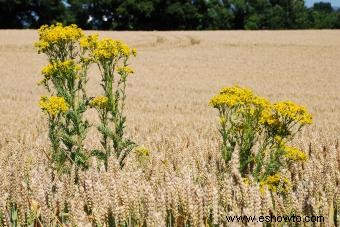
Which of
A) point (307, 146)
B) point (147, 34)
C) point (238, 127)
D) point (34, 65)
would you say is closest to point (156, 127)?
point (307, 146)

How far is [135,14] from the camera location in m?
59.7

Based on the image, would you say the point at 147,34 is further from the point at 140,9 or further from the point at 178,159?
the point at 178,159

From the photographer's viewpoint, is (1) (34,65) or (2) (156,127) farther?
(1) (34,65)

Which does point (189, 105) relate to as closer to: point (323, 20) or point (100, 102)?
point (100, 102)

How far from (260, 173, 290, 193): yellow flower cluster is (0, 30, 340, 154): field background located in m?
1.46

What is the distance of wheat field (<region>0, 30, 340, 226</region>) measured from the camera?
2838 millimetres

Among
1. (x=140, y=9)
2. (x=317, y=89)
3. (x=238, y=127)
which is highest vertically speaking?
(x=140, y=9)

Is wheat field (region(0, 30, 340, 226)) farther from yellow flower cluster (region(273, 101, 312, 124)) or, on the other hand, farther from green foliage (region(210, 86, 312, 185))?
yellow flower cluster (region(273, 101, 312, 124))

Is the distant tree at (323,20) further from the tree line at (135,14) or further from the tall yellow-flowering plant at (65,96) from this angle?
the tall yellow-flowering plant at (65,96)

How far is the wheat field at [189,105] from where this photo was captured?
284 cm

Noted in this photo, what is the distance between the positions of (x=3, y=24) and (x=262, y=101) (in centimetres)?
5726

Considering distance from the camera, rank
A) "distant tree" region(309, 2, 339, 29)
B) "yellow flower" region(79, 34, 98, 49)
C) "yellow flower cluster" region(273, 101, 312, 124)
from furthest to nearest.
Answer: "distant tree" region(309, 2, 339, 29) < "yellow flower" region(79, 34, 98, 49) < "yellow flower cluster" region(273, 101, 312, 124)

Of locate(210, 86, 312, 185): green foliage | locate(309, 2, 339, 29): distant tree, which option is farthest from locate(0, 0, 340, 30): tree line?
locate(210, 86, 312, 185): green foliage

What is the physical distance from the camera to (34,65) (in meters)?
26.8
